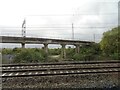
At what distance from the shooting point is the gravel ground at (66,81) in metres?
8.51

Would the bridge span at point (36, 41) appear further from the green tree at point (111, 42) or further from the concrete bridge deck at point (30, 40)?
the green tree at point (111, 42)

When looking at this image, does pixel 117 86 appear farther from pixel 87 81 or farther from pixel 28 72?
pixel 28 72

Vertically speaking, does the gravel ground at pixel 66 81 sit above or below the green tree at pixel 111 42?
below

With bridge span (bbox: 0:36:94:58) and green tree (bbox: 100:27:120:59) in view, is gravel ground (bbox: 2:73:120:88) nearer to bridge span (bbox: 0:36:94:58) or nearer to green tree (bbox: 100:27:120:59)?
green tree (bbox: 100:27:120:59)

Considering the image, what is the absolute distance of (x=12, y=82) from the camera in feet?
30.8

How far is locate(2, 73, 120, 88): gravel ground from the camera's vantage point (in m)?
8.51

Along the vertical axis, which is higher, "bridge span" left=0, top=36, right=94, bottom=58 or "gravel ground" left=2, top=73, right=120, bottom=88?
"bridge span" left=0, top=36, right=94, bottom=58

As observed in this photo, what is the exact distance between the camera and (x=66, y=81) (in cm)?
937

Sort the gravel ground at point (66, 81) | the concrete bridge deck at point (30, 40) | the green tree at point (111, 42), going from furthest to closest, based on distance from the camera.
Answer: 1. the concrete bridge deck at point (30, 40)
2. the green tree at point (111, 42)
3. the gravel ground at point (66, 81)

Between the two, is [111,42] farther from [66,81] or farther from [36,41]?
[66,81]

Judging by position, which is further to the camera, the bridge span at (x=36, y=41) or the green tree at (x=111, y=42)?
the bridge span at (x=36, y=41)

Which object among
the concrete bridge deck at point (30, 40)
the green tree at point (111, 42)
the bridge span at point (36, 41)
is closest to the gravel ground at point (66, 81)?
the green tree at point (111, 42)

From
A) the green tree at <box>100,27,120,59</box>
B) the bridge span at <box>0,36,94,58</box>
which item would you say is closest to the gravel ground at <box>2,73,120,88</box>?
the green tree at <box>100,27,120,59</box>

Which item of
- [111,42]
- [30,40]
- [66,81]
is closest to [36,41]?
[30,40]
